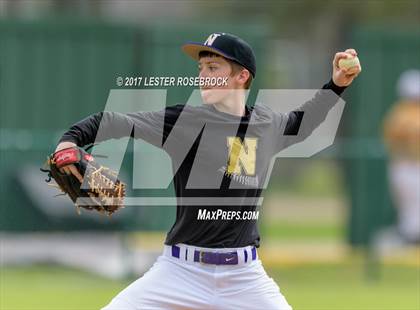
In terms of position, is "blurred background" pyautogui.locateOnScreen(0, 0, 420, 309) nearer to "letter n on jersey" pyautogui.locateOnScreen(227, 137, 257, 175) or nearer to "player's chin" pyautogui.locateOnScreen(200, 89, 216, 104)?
"letter n on jersey" pyautogui.locateOnScreen(227, 137, 257, 175)

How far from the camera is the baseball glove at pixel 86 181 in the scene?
5.70 metres

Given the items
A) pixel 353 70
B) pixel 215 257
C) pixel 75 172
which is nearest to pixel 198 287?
pixel 215 257

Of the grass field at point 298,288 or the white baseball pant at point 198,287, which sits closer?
the white baseball pant at point 198,287

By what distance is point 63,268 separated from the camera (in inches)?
512

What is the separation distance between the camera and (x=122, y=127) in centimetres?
592

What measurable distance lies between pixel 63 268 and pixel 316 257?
294 cm

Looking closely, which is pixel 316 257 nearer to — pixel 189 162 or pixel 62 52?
pixel 62 52

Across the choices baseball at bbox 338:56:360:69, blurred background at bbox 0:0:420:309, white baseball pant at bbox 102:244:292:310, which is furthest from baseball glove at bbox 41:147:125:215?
blurred background at bbox 0:0:420:309

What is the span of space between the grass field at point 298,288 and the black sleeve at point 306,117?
4.10 meters

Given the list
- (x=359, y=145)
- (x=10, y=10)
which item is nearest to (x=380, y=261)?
(x=359, y=145)

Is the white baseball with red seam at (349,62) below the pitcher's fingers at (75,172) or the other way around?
the other way around

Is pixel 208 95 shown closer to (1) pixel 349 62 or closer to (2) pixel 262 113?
(2) pixel 262 113

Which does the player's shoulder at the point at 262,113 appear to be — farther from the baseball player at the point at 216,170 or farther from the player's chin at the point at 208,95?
the player's chin at the point at 208,95

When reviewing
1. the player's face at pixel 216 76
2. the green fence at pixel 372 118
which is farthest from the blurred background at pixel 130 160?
the player's face at pixel 216 76
